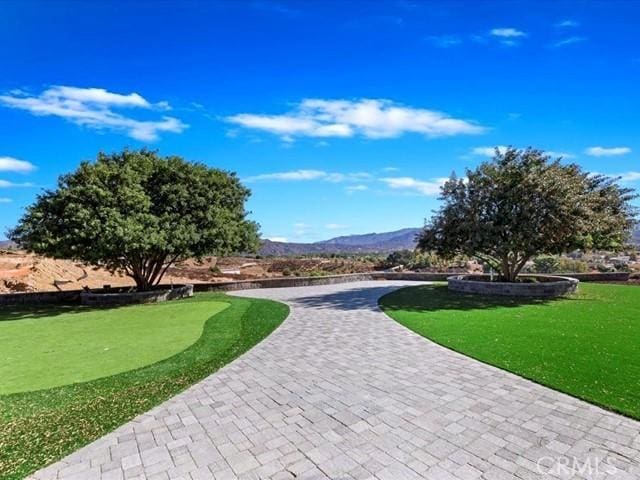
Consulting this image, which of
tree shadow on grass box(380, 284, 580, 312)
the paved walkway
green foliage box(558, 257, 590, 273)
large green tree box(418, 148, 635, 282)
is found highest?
large green tree box(418, 148, 635, 282)

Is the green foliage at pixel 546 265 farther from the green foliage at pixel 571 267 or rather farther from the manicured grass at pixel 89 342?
the manicured grass at pixel 89 342

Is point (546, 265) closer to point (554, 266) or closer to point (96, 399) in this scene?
point (554, 266)

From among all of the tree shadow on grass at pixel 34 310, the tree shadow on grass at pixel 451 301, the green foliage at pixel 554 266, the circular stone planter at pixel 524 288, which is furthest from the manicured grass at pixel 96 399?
the green foliage at pixel 554 266

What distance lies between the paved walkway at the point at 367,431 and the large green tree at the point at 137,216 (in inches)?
319

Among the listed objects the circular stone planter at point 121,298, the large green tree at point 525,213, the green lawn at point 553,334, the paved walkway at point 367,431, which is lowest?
the paved walkway at point 367,431

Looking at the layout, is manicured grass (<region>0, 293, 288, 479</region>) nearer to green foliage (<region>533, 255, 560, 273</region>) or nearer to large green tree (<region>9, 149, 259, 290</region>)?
large green tree (<region>9, 149, 259, 290</region>)

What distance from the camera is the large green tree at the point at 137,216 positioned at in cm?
1202

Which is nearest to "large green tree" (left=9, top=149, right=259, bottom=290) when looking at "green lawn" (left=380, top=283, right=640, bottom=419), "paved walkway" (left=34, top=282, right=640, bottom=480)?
"green lawn" (left=380, top=283, right=640, bottom=419)

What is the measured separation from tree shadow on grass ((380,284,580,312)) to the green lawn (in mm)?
27

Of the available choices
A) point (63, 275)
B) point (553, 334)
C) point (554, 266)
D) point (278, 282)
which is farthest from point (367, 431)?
point (63, 275)

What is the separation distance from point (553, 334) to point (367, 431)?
17.9 feet

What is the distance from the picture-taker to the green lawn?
494 cm

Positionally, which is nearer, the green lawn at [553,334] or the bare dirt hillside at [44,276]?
the green lawn at [553,334]

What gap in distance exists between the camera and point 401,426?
3980 mm
